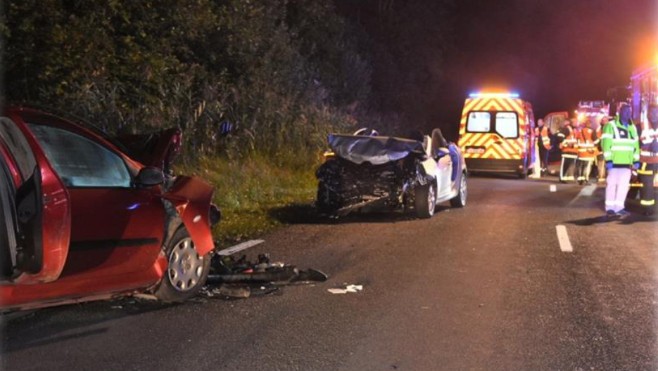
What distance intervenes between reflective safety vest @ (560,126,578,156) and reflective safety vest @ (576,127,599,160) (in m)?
0.12

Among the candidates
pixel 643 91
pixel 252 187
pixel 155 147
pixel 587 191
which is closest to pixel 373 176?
pixel 252 187

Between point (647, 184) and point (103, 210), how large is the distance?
9.97 metres

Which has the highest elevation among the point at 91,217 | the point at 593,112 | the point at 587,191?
the point at 593,112

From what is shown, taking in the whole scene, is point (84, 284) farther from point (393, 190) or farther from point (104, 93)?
point (104, 93)

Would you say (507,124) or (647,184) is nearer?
(647,184)

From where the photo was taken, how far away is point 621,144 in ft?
39.5

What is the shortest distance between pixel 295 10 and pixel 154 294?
19943mm

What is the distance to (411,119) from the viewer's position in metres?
34.6

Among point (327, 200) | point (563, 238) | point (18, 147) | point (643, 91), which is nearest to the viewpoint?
point (18, 147)

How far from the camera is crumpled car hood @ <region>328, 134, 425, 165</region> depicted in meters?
11.2

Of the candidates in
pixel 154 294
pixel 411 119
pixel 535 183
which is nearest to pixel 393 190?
pixel 154 294

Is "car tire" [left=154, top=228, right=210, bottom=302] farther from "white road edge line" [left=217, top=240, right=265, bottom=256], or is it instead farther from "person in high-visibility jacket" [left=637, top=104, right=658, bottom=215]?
"person in high-visibility jacket" [left=637, top=104, right=658, bottom=215]

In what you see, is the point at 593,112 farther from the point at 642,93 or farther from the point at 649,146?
the point at 649,146

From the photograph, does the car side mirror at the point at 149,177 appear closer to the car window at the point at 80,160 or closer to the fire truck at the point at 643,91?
the car window at the point at 80,160
